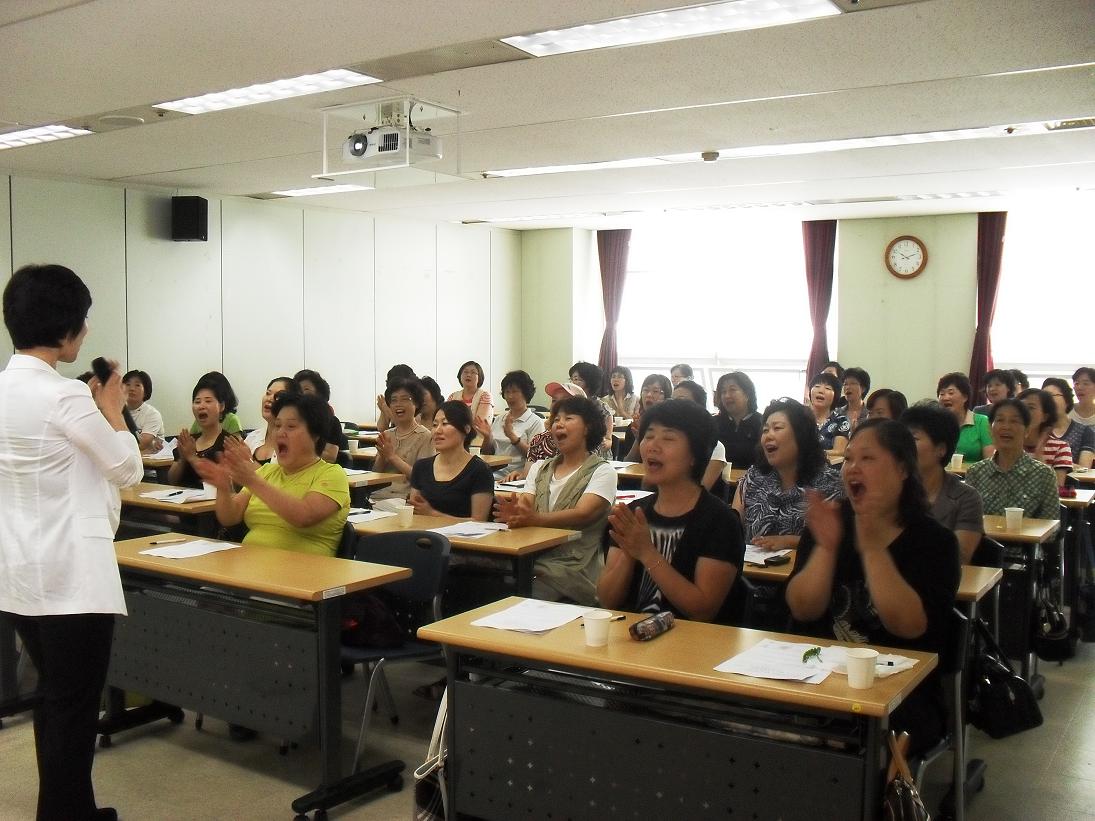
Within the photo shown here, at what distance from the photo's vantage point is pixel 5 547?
2.91 m

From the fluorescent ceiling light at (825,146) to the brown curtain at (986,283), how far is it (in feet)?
14.9

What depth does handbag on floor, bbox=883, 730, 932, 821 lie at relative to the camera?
2.29 metres

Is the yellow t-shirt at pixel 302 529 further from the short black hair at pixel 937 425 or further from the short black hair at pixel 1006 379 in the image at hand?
the short black hair at pixel 1006 379

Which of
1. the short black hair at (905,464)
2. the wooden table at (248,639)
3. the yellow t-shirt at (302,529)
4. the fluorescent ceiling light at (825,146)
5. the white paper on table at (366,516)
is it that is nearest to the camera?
the short black hair at (905,464)

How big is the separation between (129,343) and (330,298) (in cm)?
236

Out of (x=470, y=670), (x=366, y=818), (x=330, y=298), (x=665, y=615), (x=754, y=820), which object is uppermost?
(x=330, y=298)

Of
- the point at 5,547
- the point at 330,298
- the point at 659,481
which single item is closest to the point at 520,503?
the point at 659,481

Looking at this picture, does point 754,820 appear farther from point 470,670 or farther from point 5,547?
point 5,547

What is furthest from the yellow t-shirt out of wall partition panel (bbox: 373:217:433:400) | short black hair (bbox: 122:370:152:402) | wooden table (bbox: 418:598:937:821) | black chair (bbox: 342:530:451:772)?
wall partition panel (bbox: 373:217:433:400)

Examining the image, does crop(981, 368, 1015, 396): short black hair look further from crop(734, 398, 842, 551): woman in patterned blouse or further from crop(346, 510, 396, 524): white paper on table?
crop(346, 510, 396, 524): white paper on table

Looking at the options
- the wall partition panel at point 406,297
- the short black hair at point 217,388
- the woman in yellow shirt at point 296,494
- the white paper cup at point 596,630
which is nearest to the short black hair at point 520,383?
the short black hair at point 217,388

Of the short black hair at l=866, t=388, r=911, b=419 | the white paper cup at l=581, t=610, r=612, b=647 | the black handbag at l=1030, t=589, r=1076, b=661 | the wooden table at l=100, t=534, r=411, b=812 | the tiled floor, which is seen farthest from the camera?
the short black hair at l=866, t=388, r=911, b=419

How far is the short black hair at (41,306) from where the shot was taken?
2.89 metres

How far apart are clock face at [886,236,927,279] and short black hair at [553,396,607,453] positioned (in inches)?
310
